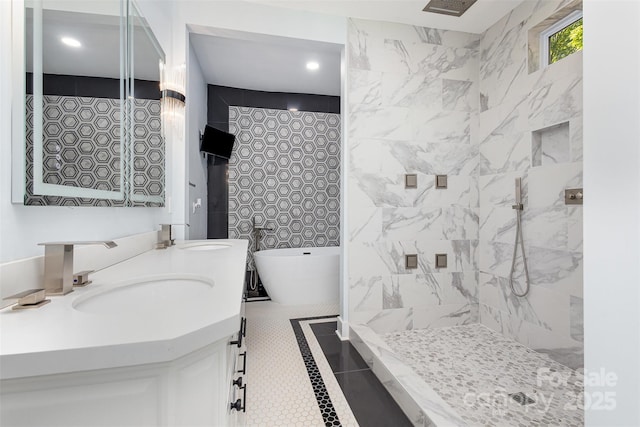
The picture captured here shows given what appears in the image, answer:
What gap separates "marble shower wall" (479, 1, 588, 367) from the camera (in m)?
1.88

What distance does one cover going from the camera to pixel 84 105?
1048mm

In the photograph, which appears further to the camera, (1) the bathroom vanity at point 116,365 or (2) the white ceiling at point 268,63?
(2) the white ceiling at point 268,63

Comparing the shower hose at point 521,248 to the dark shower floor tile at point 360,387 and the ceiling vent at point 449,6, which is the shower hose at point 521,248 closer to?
the dark shower floor tile at point 360,387

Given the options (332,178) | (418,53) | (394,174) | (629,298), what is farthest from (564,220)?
(332,178)

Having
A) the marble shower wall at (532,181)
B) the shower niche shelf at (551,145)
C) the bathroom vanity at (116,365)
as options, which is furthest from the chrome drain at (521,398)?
the bathroom vanity at (116,365)

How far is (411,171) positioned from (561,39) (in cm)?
138

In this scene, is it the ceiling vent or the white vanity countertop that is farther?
the ceiling vent

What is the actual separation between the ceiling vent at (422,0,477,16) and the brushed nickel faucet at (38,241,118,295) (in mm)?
2730

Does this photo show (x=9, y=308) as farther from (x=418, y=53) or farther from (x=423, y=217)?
(x=418, y=53)

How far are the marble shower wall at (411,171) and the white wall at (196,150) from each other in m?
1.51

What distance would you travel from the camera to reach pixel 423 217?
2547mm

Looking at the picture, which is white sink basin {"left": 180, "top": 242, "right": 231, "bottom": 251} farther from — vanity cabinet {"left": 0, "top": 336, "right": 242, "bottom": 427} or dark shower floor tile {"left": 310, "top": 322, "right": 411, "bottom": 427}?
vanity cabinet {"left": 0, "top": 336, "right": 242, "bottom": 427}

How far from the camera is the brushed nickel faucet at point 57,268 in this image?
2.50ft

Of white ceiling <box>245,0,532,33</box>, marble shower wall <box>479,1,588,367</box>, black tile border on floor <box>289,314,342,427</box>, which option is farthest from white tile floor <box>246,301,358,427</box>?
white ceiling <box>245,0,532,33</box>
